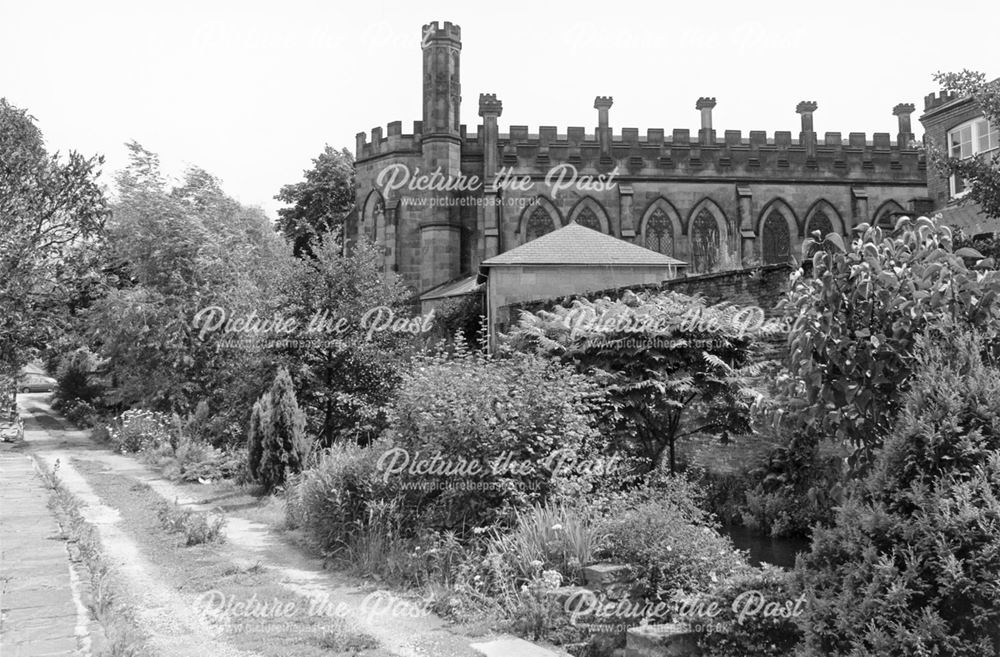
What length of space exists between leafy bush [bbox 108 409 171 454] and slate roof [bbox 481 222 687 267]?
392 inches

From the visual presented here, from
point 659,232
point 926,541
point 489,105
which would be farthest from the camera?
point 659,232

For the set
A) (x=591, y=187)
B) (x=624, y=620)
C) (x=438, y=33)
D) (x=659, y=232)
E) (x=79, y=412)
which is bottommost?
(x=624, y=620)

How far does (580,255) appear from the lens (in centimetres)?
1802

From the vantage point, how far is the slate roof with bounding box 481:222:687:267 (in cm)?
1775

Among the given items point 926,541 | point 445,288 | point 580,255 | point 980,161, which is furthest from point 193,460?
point 926,541

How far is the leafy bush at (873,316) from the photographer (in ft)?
15.7

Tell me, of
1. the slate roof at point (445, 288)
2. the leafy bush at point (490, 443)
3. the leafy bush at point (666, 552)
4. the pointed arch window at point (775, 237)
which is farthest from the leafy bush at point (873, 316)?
the pointed arch window at point (775, 237)

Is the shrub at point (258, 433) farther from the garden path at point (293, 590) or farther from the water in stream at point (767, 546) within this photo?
the water in stream at point (767, 546)

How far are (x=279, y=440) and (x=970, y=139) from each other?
58.1 ft

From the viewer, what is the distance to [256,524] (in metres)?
11.6

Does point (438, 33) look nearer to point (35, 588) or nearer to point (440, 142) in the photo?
point (440, 142)

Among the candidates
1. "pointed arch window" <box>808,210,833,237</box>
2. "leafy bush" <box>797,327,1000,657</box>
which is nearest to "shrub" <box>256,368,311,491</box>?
"leafy bush" <box>797,327,1000,657</box>

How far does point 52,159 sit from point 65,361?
15311mm

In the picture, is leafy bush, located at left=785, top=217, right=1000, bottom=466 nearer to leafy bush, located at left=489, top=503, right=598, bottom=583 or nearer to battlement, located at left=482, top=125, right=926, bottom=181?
leafy bush, located at left=489, top=503, right=598, bottom=583
